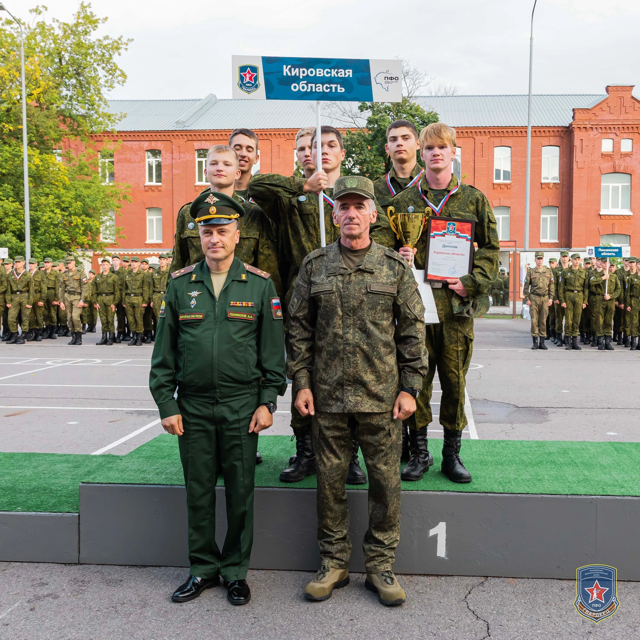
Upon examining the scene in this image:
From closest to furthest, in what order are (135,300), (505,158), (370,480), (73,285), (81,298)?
(370,480) → (135,300) → (81,298) → (73,285) → (505,158)

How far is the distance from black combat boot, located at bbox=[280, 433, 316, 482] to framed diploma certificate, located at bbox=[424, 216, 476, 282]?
1.39 metres

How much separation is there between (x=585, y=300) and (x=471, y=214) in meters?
15.0

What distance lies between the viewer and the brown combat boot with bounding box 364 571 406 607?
3541 mm

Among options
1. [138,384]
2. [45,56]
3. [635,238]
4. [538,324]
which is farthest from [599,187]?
[138,384]

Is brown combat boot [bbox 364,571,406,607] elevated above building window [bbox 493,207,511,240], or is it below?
below

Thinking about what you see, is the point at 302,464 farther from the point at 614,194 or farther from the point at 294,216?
the point at 614,194

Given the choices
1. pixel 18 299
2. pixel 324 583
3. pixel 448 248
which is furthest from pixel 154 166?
pixel 324 583

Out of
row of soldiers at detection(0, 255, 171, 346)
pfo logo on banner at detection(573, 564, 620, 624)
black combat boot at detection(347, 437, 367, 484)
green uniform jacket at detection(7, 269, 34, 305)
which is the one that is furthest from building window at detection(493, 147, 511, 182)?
pfo logo on banner at detection(573, 564, 620, 624)

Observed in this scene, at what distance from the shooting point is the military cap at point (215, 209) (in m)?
3.73

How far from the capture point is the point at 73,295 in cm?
1983

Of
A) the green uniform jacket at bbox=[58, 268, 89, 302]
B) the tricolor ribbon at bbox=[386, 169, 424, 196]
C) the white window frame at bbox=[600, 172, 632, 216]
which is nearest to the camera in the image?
the tricolor ribbon at bbox=[386, 169, 424, 196]

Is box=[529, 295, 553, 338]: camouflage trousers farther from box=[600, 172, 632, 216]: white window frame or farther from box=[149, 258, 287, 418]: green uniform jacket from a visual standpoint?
box=[600, 172, 632, 216]: white window frame

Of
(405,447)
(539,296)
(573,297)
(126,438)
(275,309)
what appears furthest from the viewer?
(539,296)

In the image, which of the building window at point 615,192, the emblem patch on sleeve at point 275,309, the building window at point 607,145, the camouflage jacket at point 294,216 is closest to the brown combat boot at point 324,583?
the emblem patch on sleeve at point 275,309
